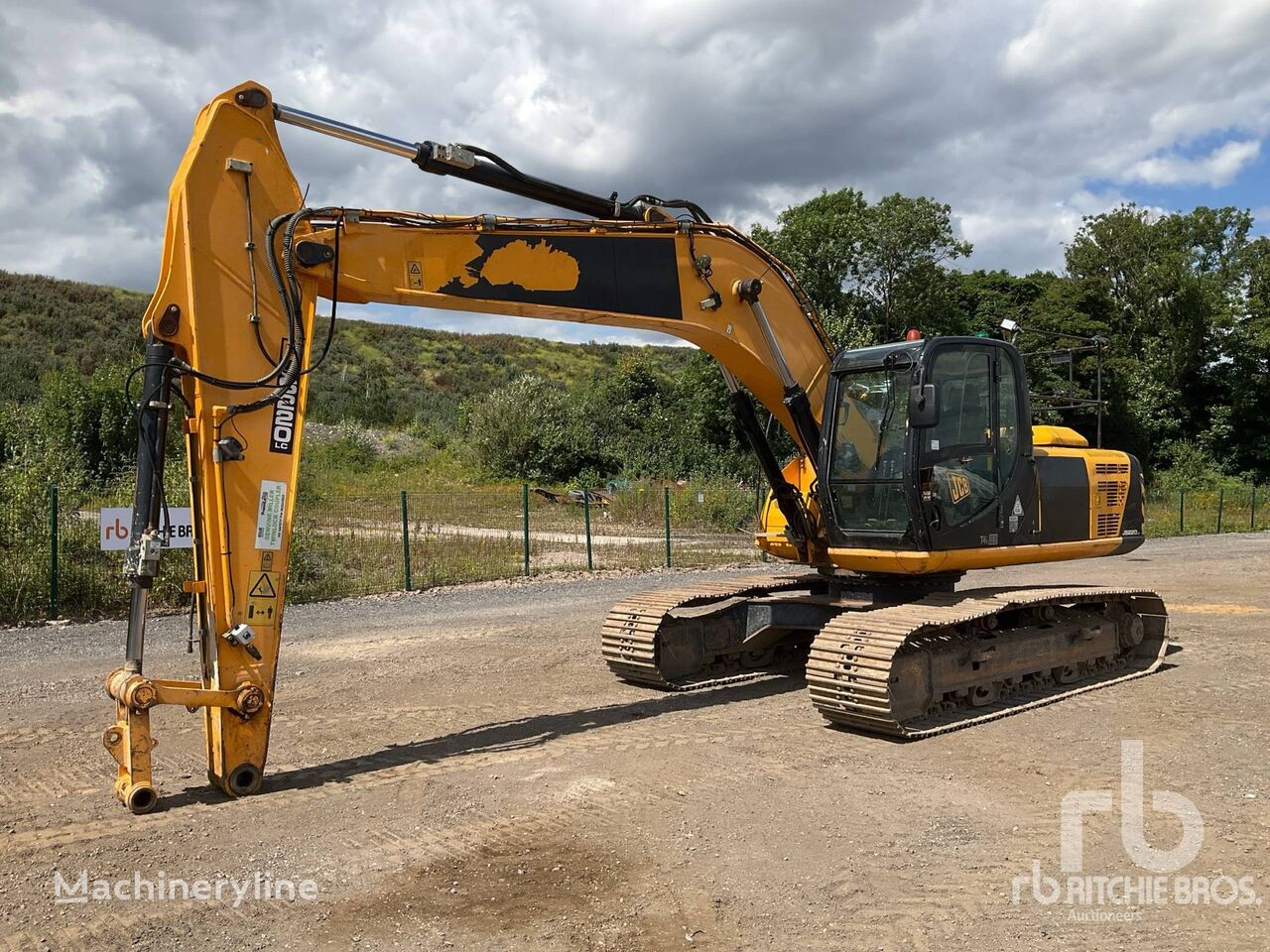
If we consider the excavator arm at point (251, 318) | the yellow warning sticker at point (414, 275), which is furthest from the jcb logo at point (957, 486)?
the yellow warning sticker at point (414, 275)

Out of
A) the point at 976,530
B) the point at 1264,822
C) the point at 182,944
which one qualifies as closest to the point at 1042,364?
the point at 976,530

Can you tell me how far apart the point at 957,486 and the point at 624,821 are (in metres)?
3.73

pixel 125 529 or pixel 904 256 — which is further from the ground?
pixel 904 256

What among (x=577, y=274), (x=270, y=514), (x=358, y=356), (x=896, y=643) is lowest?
(x=896, y=643)

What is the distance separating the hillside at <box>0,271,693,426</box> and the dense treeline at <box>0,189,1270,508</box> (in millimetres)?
197

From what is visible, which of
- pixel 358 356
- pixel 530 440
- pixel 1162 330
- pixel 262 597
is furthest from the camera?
pixel 358 356

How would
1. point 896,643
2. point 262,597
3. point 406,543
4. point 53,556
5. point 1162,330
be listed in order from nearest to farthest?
point 262,597 < point 896,643 < point 53,556 < point 406,543 < point 1162,330

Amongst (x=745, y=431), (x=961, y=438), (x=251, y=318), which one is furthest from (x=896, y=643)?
(x=251, y=318)

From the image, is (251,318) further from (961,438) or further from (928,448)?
(961,438)

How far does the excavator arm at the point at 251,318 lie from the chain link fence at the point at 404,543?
722 cm

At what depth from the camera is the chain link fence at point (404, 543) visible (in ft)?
41.0

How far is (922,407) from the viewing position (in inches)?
278

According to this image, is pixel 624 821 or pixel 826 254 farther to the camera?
pixel 826 254

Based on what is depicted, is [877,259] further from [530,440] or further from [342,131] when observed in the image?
[342,131]
